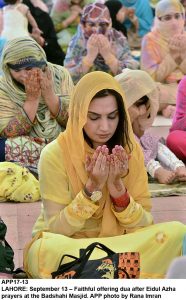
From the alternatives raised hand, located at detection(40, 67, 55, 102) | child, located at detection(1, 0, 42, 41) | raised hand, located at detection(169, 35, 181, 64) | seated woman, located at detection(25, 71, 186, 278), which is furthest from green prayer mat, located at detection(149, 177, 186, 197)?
child, located at detection(1, 0, 42, 41)

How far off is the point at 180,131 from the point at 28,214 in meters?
1.44

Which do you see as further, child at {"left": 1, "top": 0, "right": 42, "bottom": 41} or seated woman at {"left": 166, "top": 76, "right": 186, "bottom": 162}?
child at {"left": 1, "top": 0, "right": 42, "bottom": 41}

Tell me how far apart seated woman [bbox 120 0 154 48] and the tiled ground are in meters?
4.86

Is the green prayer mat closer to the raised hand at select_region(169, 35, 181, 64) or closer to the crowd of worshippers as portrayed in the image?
the crowd of worshippers

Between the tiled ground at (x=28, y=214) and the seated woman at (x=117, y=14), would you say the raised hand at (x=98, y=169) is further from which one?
the seated woman at (x=117, y=14)

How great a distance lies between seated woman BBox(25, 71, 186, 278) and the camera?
4.09 metres

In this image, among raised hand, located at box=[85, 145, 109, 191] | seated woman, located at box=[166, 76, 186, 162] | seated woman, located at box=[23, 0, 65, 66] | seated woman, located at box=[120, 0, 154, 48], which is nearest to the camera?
raised hand, located at box=[85, 145, 109, 191]

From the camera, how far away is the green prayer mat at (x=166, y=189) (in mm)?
5730

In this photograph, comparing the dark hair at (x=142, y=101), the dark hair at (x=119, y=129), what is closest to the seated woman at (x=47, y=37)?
the dark hair at (x=142, y=101)

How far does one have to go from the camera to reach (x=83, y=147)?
427 centimetres

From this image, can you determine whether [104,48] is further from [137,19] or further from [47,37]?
[137,19]

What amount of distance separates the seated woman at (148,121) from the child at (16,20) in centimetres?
282

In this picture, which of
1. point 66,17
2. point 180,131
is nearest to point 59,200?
point 180,131

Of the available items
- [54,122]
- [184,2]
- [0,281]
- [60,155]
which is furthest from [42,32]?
[0,281]
